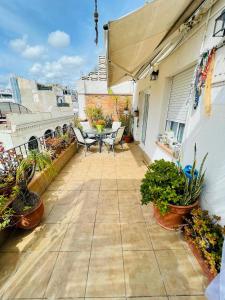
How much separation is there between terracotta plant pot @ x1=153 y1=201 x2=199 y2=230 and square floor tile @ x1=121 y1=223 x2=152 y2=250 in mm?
269

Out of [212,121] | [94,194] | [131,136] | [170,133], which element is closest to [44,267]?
[94,194]

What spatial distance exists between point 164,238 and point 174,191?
2.19 feet

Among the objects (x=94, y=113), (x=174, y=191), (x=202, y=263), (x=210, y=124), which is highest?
(x=210, y=124)

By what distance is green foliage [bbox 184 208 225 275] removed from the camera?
1299 millimetres

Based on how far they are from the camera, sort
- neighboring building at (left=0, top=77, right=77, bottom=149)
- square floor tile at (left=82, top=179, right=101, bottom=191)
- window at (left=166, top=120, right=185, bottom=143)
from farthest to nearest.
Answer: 1. neighboring building at (left=0, top=77, right=77, bottom=149)
2. square floor tile at (left=82, top=179, right=101, bottom=191)
3. window at (left=166, top=120, right=185, bottom=143)

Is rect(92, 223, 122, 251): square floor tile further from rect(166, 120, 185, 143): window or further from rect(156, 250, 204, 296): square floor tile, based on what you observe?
rect(166, 120, 185, 143): window

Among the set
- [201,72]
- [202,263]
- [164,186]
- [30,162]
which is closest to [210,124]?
[201,72]

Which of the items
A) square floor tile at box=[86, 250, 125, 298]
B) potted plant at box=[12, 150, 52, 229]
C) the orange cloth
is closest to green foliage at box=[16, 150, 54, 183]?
potted plant at box=[12, 150, 52, 229]

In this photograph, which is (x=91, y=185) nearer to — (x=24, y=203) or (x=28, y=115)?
(x=24, y=203)

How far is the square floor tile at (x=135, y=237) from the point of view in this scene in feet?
5.68

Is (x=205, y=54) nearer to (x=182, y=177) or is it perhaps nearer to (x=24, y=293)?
(x=182, y=177)

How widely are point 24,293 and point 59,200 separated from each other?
1361mm

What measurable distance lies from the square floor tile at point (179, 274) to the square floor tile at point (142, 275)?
72 mm

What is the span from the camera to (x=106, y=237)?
1852 mm
